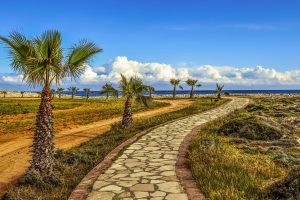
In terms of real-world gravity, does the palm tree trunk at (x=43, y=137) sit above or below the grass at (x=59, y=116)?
above

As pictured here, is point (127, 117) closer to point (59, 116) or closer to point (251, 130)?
point (251, 130)

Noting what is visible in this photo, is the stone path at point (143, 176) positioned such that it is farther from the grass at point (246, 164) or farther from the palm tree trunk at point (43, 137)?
the palm tree trunk at point (43, 137)

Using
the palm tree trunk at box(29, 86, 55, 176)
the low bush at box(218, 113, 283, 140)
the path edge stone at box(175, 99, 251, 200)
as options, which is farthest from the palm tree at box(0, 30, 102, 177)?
the low bush at box(218, 113, 283, 140)

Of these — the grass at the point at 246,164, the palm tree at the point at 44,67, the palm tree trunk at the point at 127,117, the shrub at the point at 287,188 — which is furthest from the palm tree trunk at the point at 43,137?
the palm tree trunk at the point at 127,117

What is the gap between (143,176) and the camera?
7.80 meters

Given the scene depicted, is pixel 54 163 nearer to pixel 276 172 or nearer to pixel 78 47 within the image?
pixel 78 47

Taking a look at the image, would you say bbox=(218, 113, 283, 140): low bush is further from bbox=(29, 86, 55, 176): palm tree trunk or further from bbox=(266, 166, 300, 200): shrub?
bbox=(29, 86, 55, 176): palm tree trunk

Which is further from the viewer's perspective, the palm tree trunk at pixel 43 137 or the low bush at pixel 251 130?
the low bush at pixel 251 130

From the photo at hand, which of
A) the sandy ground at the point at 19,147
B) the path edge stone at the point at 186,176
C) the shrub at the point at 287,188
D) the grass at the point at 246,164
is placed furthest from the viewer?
the sandy ground at the point at 19,147

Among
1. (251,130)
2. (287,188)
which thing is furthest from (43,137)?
(251,130)

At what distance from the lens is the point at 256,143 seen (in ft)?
43.8

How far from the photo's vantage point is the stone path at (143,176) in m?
6.49

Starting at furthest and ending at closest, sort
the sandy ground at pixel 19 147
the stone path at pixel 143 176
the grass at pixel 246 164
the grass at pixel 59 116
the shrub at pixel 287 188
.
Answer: the grass at pixel 59 116
the sandy ground at pixel 19 147
the stone path at pixel 143 176
the grass at pixel 246 164
the shrub at pixel 287 188

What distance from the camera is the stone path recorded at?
649 cm
